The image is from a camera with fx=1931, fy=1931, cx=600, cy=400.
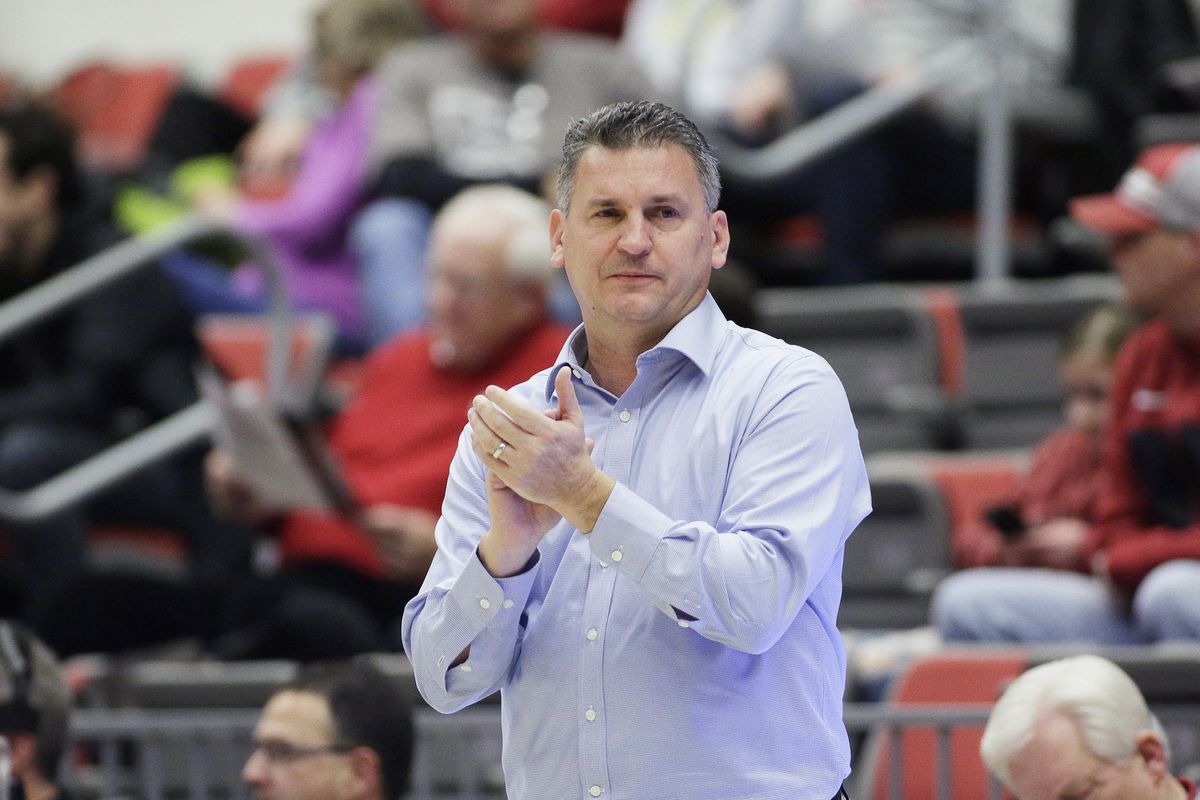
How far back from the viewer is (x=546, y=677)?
81.0 inches

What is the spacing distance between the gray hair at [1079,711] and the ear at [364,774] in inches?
40.8

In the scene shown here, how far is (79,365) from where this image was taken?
5219mm

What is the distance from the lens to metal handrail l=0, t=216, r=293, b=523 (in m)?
4.88

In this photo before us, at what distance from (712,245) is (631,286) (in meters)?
0.12

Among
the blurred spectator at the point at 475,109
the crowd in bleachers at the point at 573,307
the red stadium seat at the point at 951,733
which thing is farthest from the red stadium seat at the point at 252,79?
the red stadium seat at the point at 951,733

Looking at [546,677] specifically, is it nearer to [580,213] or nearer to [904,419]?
[580,213]

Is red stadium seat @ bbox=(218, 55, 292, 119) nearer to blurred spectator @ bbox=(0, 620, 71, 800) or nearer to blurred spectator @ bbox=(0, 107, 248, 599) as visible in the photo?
blurred spectator @ bbox=(0, 107, 248, 599)

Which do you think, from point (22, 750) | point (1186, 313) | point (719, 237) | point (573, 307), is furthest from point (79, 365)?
point (719, 237)

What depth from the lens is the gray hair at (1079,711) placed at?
111 inches

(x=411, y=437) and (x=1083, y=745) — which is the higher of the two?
(x=411, y=437)

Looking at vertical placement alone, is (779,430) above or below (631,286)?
below

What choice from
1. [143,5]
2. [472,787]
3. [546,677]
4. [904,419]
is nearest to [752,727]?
[546,677]

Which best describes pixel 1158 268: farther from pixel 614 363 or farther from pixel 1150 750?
pixel 614 363

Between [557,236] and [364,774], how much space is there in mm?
1459
